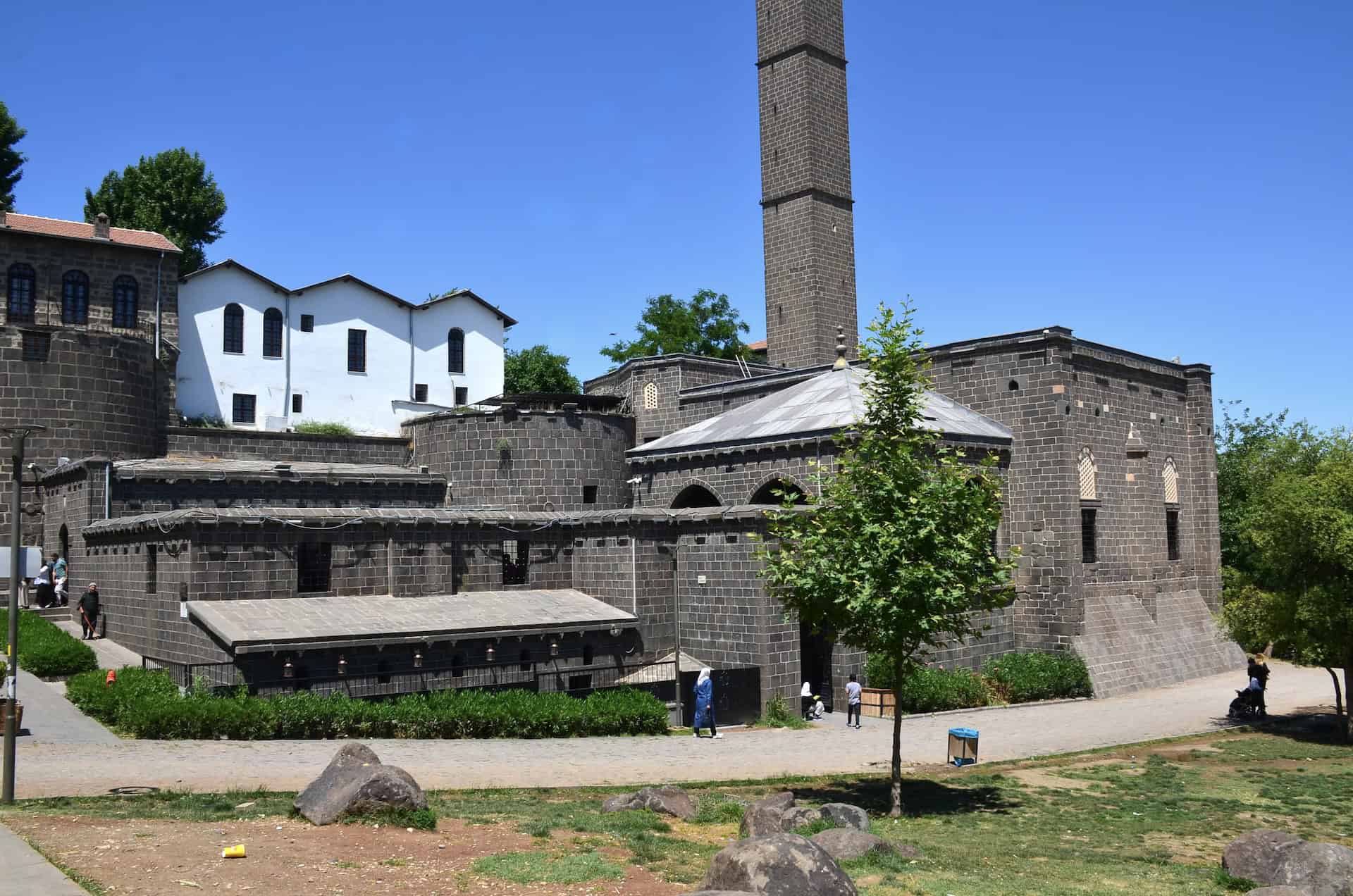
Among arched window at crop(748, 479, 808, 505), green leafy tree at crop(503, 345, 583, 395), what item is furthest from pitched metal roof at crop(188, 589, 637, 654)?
green leafy tree at crop(503, 345, 583, 395)

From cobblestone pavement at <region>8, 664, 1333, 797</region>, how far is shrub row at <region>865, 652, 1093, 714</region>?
2.40 feet

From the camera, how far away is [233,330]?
46.1 metres

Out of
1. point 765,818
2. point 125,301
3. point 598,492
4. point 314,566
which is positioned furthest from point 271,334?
point 765,818

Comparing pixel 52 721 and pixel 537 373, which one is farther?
pixel 537 373

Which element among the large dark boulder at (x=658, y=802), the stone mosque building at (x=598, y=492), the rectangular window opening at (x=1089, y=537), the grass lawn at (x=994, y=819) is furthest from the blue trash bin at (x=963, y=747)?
the rectangular window opening at (x=1089, y=537)

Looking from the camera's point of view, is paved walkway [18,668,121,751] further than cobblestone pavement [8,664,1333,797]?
Yes

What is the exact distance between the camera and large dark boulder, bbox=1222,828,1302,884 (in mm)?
12945

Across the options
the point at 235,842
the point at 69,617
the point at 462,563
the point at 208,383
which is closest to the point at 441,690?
the point at 462,563

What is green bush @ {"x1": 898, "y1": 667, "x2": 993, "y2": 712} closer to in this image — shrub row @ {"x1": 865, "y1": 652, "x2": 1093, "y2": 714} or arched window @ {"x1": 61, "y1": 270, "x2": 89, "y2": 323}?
shrub row @ {"x1": 865, "y1": 652, "x2": 1093, "y2": 714}

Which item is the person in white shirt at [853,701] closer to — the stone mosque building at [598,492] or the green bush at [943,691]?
the stone mosque building at [598,492]

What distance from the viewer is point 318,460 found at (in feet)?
138

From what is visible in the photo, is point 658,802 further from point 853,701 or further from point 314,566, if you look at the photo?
point 314,566

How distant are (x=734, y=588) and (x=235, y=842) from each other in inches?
659

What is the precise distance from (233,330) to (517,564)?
22739 mm
